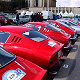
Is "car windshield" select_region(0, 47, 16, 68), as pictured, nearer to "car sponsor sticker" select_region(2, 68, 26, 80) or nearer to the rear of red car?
the rear of red car

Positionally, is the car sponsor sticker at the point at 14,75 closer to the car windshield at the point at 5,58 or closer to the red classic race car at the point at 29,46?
the car windshield at the point at 5,58

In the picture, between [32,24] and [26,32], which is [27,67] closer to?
[26,32]

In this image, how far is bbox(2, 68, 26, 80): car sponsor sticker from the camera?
91.1 inches

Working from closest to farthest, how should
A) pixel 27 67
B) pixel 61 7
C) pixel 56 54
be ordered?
pixel 27 67
pixel 56 54
pixel 61 7

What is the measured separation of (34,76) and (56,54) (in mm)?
1919

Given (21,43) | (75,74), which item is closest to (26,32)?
(21,43)

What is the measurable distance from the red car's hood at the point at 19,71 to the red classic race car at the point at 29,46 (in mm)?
1167

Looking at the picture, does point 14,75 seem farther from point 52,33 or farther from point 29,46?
point 52,33

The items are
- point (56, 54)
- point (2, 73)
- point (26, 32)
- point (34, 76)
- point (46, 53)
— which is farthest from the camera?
point (26, 32)

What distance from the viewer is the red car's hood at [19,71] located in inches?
92.7

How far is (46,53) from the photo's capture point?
410 cm

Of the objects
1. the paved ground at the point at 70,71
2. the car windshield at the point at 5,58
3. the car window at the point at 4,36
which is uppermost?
the car window at the point at 4,36

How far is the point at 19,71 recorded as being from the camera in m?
2.55

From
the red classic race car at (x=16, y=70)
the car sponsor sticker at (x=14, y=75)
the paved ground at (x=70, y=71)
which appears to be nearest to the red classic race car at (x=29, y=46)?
the paved ground at (x=70, y=71)
